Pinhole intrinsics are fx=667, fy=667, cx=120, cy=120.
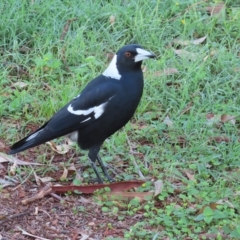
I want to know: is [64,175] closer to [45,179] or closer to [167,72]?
[45,179]

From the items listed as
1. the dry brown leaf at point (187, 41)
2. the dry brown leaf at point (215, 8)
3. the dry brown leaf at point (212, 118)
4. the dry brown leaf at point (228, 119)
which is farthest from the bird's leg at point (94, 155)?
the dry brown leaf at point (215, 8)

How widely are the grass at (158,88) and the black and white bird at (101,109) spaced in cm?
35

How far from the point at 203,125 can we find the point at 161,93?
20.3 inches

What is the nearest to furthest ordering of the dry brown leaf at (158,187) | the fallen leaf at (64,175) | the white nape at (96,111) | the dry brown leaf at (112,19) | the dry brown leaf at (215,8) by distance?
the dry brown leaf at (158,187), the white nape at (96,111), the fallen leaf at (64,175), the dry brown leaf at (112,19), the dry brown leaf at (215,8)

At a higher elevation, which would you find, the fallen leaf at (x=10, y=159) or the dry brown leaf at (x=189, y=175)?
the fallen leaf at (x=10, y=159)

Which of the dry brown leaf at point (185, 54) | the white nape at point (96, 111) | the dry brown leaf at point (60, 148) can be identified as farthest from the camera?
the dry brown leaf at point (185, 54)

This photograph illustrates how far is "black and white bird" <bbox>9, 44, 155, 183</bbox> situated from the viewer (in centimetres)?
412

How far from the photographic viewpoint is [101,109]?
4.15 m

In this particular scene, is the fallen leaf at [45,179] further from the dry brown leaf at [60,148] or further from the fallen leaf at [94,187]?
the dry brown leaf at [60,148]

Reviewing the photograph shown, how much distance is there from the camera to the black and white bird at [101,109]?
13.5 feet

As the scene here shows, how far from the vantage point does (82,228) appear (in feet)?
12.2

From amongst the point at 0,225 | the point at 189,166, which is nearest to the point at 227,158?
the point at 189,166

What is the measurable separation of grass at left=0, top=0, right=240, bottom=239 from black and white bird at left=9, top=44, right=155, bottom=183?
354 mm

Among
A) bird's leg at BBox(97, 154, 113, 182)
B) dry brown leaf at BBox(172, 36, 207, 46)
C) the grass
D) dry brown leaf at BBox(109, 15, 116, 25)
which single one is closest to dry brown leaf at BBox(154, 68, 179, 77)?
the grass
